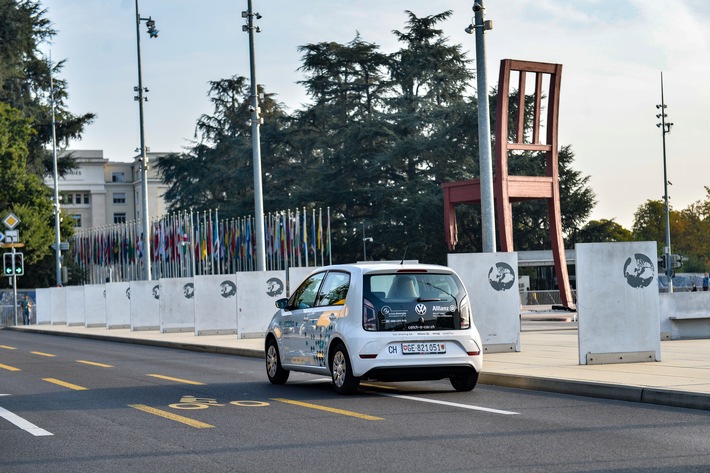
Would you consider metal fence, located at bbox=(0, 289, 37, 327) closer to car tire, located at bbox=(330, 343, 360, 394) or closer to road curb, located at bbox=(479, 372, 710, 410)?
road curb, located at bbox=(479, 372, 710, 410)

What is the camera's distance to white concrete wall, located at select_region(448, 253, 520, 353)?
19703 millimetres

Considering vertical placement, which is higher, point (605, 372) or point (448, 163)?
point (448, 163)

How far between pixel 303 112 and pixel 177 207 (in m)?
11.9

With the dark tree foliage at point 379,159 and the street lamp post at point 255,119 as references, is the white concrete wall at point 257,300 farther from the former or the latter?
the dark tree foliage at point 379,159

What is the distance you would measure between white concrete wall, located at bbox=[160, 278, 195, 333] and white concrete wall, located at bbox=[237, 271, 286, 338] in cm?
690

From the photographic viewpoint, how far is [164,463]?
9.11m

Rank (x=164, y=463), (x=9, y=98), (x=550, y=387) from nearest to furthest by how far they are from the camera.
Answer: (x=164, y=463)
(x=550, y=387)
(x=9, y=98)

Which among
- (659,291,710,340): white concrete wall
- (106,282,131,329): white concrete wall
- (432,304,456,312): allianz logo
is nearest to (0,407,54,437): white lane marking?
(432,304,456,312): allianz logo

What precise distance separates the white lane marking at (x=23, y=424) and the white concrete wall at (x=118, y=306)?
31.7 metres

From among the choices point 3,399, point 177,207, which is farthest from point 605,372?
point 177,207

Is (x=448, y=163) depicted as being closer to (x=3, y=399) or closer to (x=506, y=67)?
(x=506, y=67)

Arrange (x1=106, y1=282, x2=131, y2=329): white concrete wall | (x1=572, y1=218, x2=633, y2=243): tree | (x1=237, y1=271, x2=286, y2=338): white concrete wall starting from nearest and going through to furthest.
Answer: (x1=237, y1=271, x2=286, y2=338): white concrete wall
(x1=106, y1=282, x2=131, y2=329): white concrete wall
(x1=572, y1=218, x2=633, y2=243): tree

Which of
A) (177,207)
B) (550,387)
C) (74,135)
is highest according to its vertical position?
(74,135)

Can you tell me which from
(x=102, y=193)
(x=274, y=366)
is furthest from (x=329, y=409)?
(x=102, y=193)
